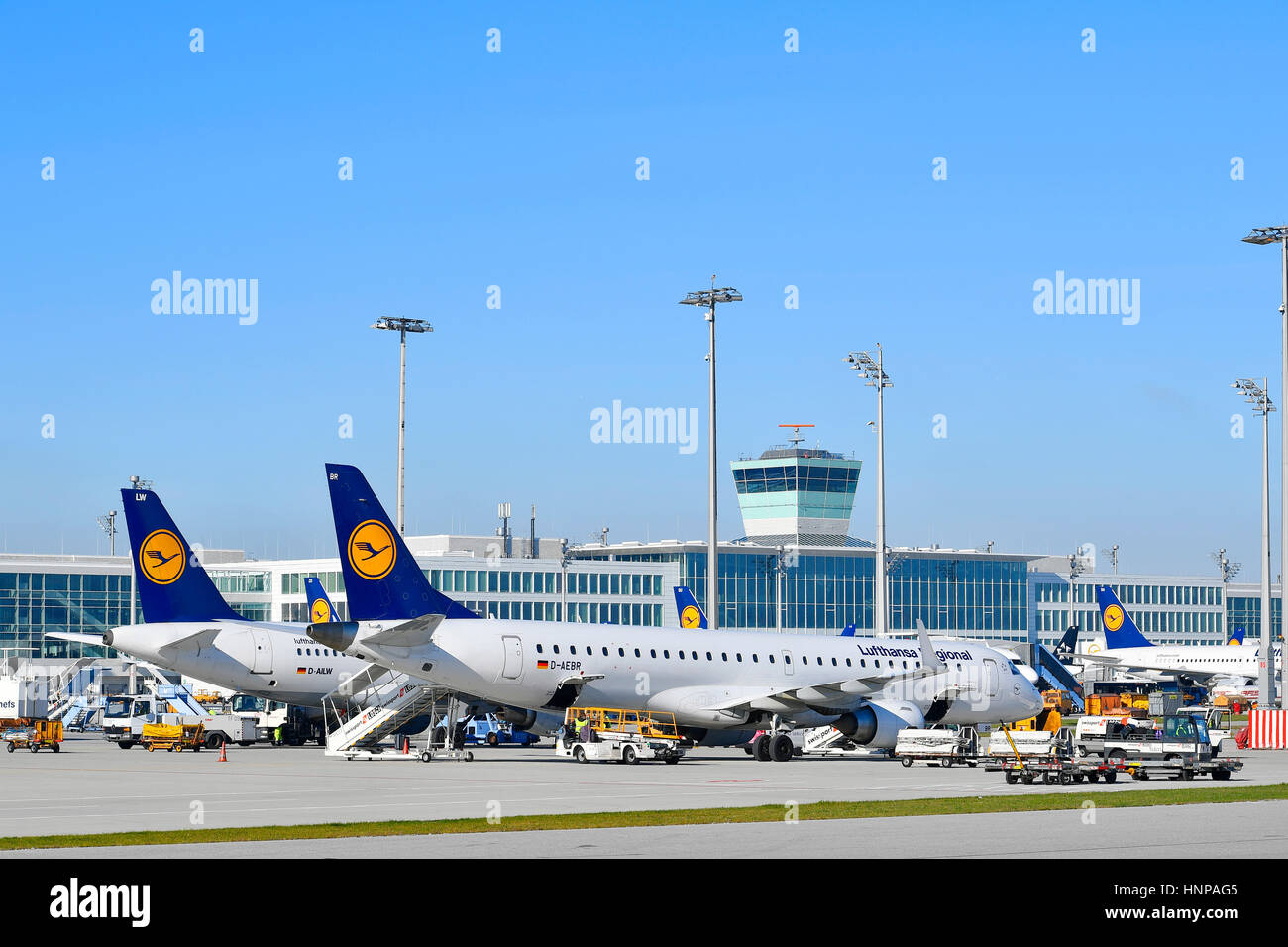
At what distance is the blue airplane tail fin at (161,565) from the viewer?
180ft

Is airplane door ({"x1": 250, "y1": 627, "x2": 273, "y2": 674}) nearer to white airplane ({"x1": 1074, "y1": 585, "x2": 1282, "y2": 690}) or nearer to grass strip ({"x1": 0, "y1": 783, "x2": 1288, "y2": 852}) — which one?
grass strip ({"x1": 0, "y1": 783, "x2": 1288, "y2": 852})

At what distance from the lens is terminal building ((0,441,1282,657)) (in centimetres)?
12512

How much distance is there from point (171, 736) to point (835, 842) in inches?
1603

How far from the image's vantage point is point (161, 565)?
55.0 m

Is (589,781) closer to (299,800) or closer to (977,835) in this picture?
(299,800)

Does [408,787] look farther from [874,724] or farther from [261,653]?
[261,653]

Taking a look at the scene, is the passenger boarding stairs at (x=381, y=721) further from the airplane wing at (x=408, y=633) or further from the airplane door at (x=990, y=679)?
the airplane door at (x=990, y=679)

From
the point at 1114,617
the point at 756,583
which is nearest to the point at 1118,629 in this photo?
the point at 1114,617

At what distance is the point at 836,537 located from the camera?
15838cm

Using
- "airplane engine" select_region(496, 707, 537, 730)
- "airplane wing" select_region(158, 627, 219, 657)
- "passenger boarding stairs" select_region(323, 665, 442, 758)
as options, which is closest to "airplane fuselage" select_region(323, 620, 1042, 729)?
"passenger boarding stairs" select_region(323, 665, 442, 758)

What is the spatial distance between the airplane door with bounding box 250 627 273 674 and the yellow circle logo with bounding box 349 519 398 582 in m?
13.0

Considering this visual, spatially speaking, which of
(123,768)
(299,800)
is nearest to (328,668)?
(123,768)

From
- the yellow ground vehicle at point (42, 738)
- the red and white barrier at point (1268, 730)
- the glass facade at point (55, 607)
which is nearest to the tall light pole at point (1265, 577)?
the red and white barrier at point (1268, 730)
